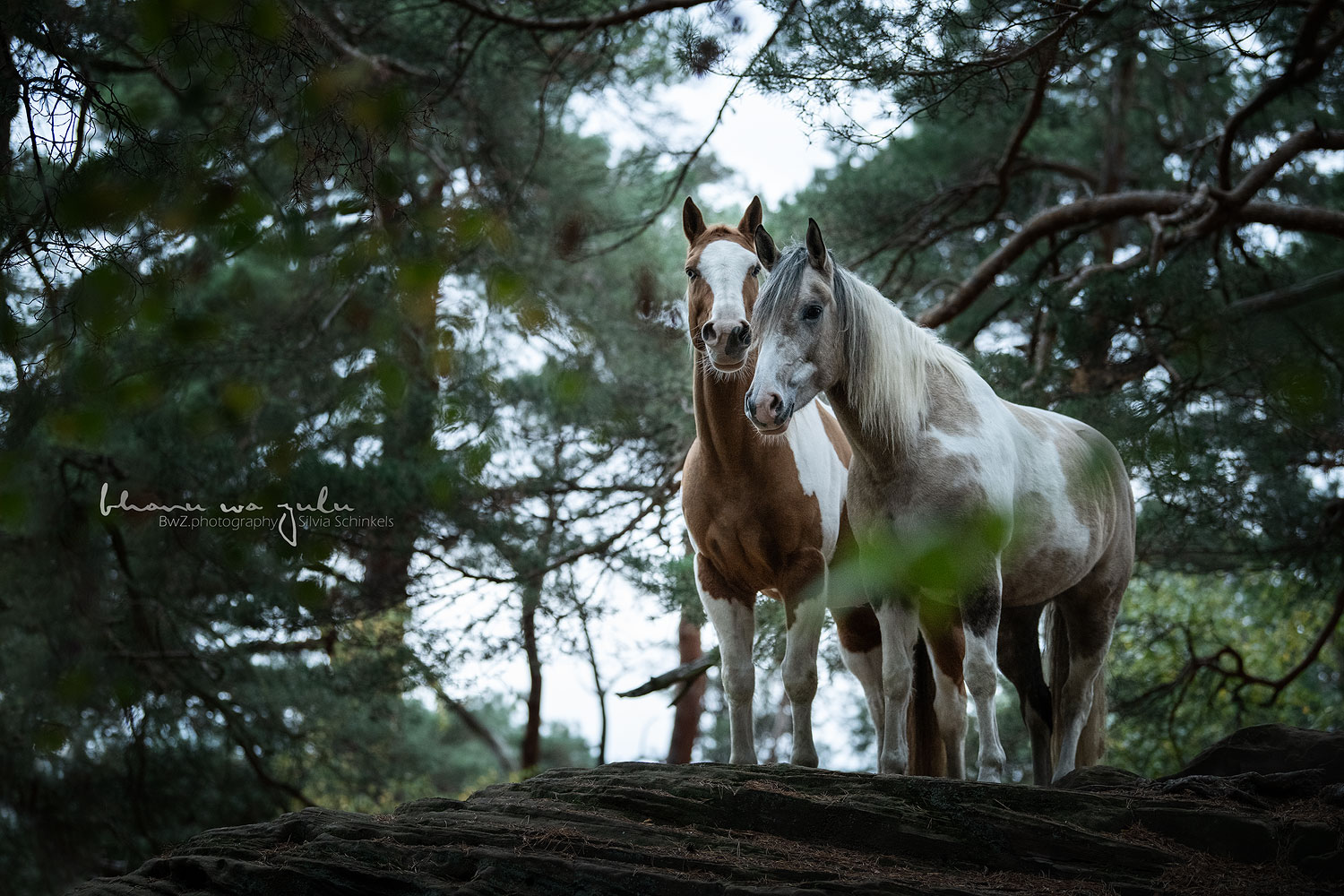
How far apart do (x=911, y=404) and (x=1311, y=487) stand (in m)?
5.04

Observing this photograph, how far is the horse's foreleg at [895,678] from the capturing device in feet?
12.5

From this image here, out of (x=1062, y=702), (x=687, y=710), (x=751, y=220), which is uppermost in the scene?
(x=751, y=220)

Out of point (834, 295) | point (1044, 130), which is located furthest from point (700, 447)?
point (1044, 130)

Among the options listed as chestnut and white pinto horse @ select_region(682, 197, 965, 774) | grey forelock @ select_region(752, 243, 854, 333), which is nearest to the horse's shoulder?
chestnut and white pinto horse @ select_region(682, 197, 965, 774)

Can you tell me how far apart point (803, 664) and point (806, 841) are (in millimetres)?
855

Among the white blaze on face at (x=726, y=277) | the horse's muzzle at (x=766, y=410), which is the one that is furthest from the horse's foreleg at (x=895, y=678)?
the white blaze on face at (x=726, y=277)

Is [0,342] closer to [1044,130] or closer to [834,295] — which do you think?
[834,295]

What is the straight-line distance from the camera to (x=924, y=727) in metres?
4.43

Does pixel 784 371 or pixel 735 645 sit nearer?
pixel 784 371

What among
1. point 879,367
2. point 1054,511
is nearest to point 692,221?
point 879,367

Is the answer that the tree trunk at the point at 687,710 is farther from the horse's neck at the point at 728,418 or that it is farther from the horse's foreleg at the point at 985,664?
the horse's foreleg at the point at 985,664

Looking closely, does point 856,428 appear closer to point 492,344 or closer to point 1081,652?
point 1081,652

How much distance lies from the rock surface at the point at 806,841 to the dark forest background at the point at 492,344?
3.64 feet

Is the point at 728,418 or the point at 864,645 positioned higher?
the point at 728,418
